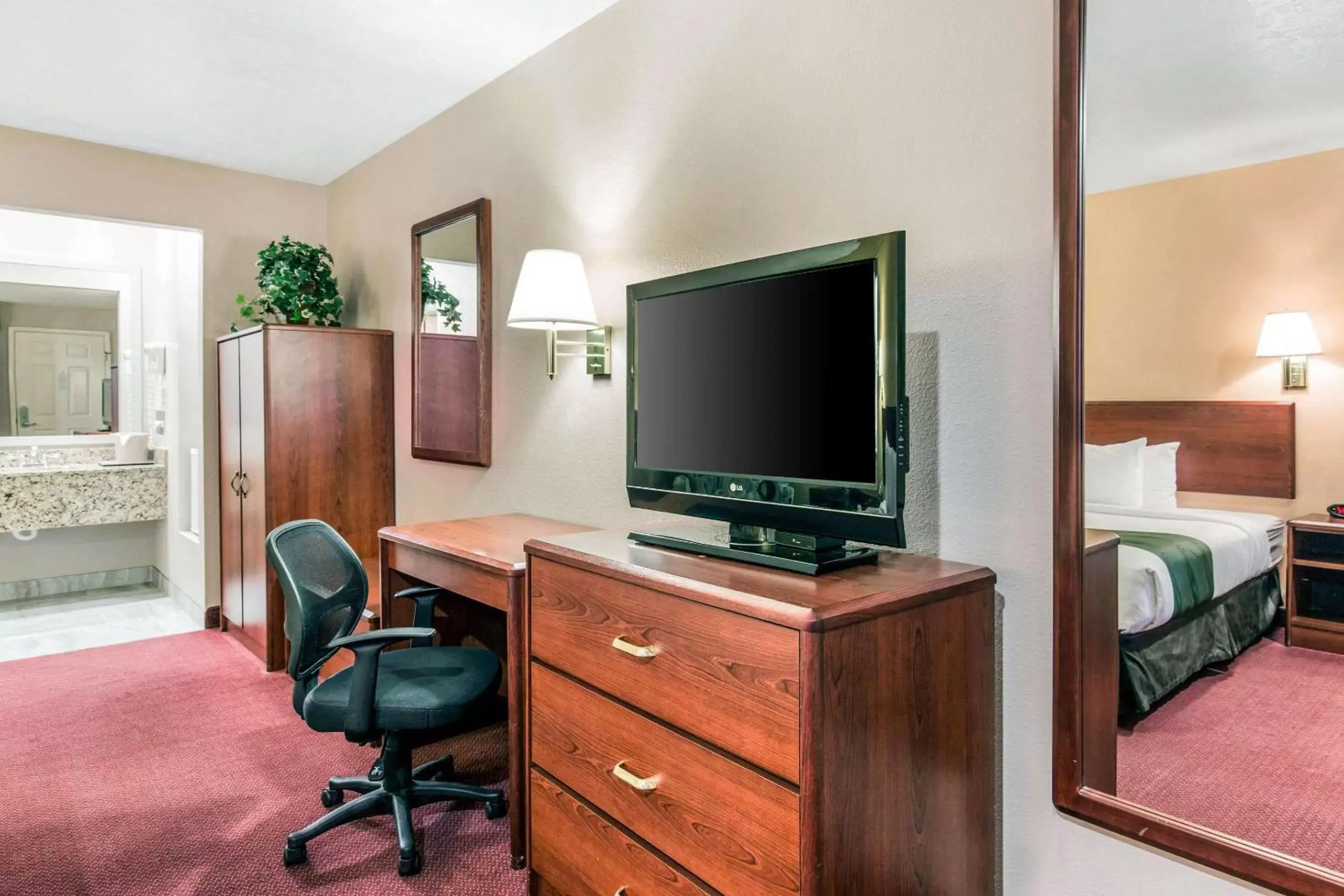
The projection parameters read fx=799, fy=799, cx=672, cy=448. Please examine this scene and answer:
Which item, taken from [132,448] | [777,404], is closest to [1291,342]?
[777,404]

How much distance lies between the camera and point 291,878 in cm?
204

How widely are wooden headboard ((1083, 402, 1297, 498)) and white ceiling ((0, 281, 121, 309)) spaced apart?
571cm

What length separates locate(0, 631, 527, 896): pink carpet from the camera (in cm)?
205

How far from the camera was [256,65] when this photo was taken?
293 cm

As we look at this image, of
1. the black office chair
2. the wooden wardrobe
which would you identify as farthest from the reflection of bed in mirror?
the wooden wardrobe

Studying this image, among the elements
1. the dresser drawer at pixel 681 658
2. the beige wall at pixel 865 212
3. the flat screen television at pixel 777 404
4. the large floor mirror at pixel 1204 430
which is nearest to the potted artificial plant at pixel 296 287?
the beige wall at pixel 865 212

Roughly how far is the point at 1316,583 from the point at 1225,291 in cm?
48

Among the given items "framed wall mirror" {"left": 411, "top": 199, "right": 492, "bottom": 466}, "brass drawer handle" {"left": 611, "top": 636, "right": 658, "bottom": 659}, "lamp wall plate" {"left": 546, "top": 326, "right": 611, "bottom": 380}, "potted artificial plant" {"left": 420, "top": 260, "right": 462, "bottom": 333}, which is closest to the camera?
"brass drawer handle" {"left": 611, "top": 636, "right": 658, "bottom": 659}

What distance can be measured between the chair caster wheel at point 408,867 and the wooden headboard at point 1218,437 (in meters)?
1.89

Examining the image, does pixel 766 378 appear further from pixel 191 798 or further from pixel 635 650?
pixel 191 798

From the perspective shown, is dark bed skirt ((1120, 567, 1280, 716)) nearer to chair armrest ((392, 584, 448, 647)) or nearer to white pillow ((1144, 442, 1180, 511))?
→ white pillow ((1144, 442, 1180, 511))

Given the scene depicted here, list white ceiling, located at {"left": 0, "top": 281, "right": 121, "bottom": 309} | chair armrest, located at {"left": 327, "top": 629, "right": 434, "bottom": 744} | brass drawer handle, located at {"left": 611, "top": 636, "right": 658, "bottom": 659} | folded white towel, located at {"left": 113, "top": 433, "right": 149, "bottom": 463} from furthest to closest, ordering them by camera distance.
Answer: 1. folded white towel, located at {"left": 113, "top": 433, "right": 149, "bottom": 463}
2. white ceiling, located at {"left": 0, "top": 281, "right": 121, "bottom": 309}
3. chair armrest, located at {"left": 327, "top": 629, "right": 434, "bottom": 744}
4. brass drawer handle, located at {"left": 611, "top": 636, "right": 658, "bottom": 659}

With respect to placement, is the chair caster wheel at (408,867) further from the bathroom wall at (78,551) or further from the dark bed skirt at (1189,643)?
the bathroom wall at (78,551)

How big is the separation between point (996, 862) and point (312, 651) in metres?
1.73
